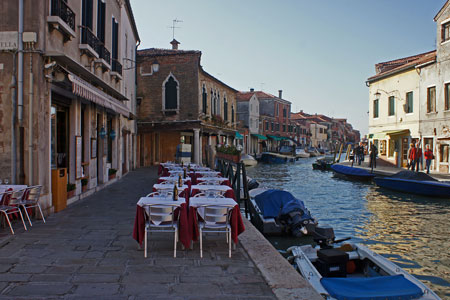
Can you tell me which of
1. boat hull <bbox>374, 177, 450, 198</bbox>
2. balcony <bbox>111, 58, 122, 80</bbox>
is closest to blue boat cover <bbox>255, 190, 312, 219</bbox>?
balcony <bbox>111, 58, 122, 80</bbox>

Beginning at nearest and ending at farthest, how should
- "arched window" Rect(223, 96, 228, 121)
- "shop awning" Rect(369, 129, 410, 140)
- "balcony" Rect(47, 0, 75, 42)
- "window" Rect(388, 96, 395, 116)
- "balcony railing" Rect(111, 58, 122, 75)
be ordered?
1. "balcony" Rect(47, 0, 75, 42)
2. "balcony railing" Rect(111, 58, 122, 75)
3. "shop awning" Rect(369, 129, 410, 140)
4. "window" Rect(388, 96, 395, 116)
5. "arched window" Rect(223, 96, 228, 121)

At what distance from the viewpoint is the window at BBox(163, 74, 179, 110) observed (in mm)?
25797

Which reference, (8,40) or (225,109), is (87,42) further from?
(225,109)

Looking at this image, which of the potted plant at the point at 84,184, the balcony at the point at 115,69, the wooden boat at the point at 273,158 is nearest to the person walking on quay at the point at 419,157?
the balcony at the point at 115,69

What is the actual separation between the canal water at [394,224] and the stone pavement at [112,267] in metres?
3.16

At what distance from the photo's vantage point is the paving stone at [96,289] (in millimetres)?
3676

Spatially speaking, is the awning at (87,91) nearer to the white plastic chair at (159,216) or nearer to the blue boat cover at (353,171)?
the white plastic chair at (159,216)

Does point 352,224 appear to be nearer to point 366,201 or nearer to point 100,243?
point 366,201

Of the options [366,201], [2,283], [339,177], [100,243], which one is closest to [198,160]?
[339,177]

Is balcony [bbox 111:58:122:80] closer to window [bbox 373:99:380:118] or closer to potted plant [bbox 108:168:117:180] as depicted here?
potted plant [bbox 108:168:117:180]

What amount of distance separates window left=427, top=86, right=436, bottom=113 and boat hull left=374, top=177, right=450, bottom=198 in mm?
6178

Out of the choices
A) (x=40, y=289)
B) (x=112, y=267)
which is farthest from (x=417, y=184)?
(x=40, y=289)

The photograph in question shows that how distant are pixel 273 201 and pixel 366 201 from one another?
6544 millimetres

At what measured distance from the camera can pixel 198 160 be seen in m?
25.2
